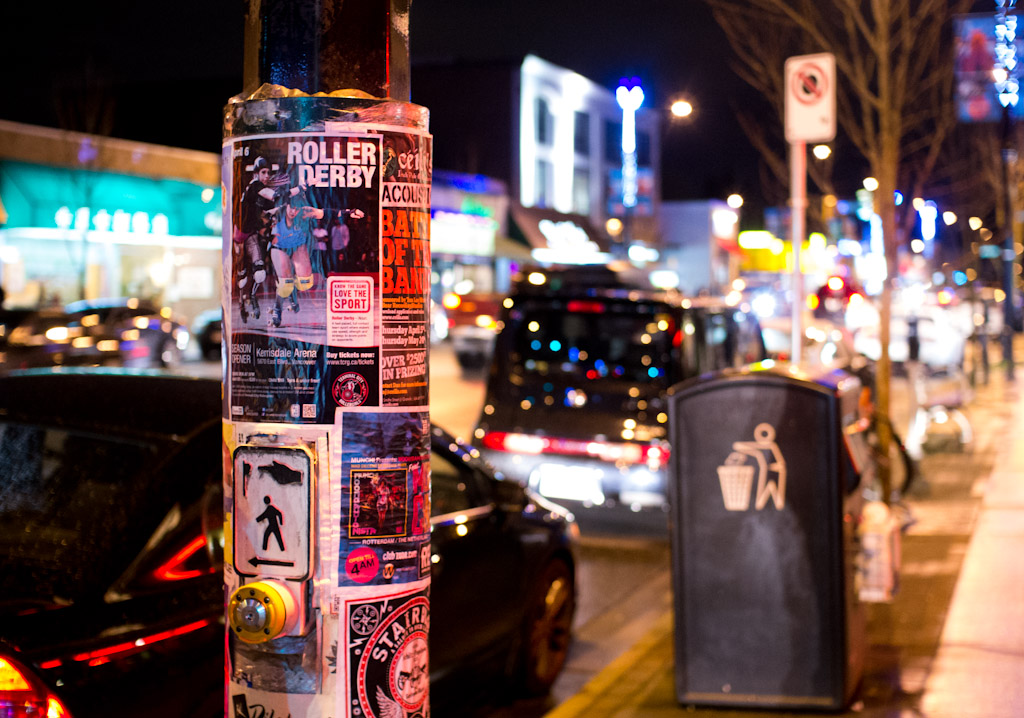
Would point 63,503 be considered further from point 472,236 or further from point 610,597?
point 472,236

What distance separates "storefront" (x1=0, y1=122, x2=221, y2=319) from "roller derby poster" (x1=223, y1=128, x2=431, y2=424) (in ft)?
92.1

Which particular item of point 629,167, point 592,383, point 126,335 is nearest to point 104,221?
point 126,335

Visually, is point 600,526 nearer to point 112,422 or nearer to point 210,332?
point 112,422

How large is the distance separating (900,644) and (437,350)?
90.9 feet

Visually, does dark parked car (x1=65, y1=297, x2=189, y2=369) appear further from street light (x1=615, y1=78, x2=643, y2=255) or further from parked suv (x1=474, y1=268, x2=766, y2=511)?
street light (x1=615, y1=78, x2=643, y2=255)

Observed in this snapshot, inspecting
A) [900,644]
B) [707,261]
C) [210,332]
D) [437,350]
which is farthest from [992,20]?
[707,261]

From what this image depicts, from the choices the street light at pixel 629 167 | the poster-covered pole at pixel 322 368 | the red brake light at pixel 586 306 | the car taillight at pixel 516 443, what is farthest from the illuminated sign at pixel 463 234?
the poster-covered pole at pixel 322 368

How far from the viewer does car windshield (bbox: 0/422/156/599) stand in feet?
11.7

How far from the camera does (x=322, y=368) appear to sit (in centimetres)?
251

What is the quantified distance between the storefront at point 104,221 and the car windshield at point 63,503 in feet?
86.5

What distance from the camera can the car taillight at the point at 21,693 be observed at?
2.97 meters

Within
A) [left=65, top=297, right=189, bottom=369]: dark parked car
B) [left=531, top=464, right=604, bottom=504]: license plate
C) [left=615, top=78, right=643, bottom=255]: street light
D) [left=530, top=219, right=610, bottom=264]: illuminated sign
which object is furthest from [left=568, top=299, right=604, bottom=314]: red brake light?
[left=615, top=78, right=643, bottom=255]: street light

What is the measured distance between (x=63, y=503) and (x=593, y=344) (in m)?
6.09

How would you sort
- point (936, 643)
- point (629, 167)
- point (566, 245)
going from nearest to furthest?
point (936, 643) → point (566, 245) → point (629, 167)
